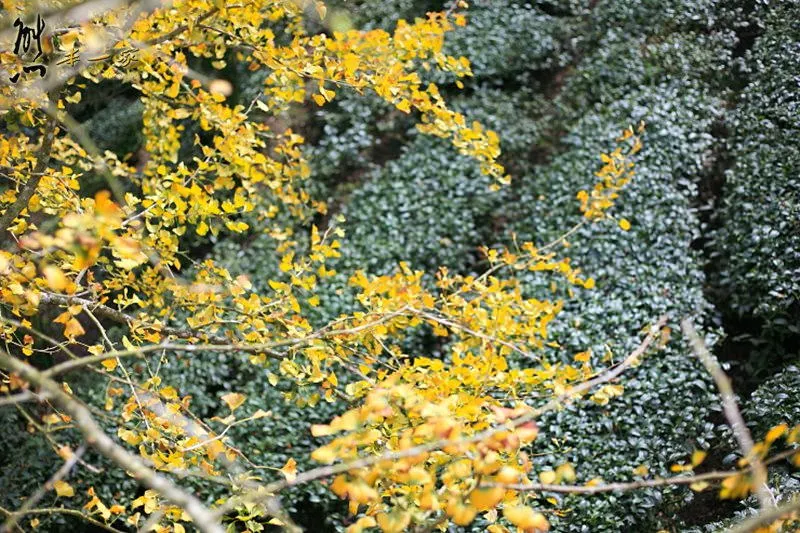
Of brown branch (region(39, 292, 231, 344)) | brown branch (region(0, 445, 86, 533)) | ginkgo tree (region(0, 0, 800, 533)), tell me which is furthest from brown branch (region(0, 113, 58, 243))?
brown branch (region(0, 445, 86, 533))

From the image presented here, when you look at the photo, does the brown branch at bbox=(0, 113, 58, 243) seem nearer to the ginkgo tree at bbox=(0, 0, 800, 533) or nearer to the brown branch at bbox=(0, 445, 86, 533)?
the ginkgo tree at bbox=(0, 0, 800, 533)

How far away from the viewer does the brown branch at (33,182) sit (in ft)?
7.18

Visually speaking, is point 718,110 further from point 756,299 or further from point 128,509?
point 128,509

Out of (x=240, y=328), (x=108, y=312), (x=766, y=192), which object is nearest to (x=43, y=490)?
(x=240, y=328)

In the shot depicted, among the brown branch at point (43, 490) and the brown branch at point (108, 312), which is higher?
the brown branch at point (43, 490)

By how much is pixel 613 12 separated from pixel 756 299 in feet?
11.4

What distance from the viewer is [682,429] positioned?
140 inches

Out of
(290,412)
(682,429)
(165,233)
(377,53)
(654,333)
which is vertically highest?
(377,53)

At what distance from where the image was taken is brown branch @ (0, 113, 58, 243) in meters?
2.19

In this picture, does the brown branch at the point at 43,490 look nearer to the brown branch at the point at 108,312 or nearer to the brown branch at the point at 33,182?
the brown branch at the point at 108,312

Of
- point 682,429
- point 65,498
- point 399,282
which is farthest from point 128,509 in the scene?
point 682,429

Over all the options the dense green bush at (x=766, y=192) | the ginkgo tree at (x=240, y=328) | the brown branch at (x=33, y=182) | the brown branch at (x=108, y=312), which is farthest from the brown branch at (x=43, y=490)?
the dense green bush at (x=766, y=192)

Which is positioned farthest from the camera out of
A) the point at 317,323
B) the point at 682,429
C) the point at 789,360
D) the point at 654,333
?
the point at 317,323

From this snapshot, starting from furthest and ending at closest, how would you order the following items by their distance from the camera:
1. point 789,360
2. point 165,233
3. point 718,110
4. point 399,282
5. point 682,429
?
point 718,110 < point 789,360 < point 682,429 < point 399,282 < point 165,233
